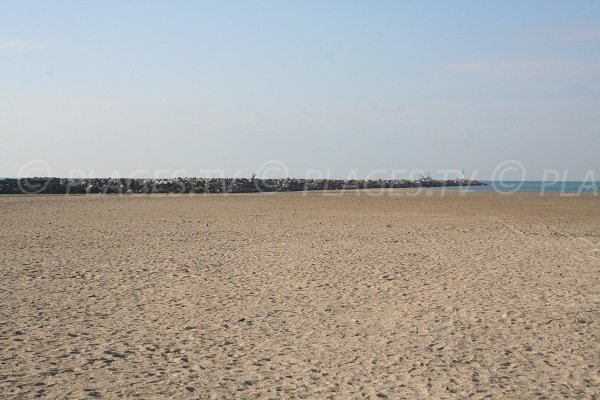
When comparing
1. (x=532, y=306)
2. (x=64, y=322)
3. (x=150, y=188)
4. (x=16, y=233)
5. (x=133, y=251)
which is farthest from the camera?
(x=150, y=188)

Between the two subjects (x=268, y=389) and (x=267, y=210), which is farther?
(x=267, y=210)

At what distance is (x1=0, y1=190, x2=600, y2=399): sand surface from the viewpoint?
6066 millimetres

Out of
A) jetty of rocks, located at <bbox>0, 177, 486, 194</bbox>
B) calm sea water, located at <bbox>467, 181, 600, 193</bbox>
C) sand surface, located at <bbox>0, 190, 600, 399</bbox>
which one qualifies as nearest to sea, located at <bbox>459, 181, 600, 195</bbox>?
calm sea water, located at <bbox>467, 181, 600, 193</bbox>

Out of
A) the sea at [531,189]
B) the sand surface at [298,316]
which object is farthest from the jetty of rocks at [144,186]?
the sand surface at [298,316]

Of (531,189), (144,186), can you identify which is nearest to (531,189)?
(531,189)

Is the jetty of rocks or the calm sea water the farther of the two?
the calm sea water

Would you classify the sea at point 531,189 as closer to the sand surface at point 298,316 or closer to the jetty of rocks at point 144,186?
the jetty of rocks at point 144,186

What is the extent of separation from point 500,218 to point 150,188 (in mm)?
26708

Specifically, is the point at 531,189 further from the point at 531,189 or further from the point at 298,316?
the point at 298,316

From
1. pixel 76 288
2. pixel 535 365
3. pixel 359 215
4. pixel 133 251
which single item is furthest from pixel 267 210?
pixel 535 365

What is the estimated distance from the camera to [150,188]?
44.5 metres

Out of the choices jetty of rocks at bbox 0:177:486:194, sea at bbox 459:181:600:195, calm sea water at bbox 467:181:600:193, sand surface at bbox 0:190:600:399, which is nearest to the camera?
sand surface at bbox 0:190:600:399

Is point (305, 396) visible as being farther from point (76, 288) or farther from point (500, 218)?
point (500, 218)

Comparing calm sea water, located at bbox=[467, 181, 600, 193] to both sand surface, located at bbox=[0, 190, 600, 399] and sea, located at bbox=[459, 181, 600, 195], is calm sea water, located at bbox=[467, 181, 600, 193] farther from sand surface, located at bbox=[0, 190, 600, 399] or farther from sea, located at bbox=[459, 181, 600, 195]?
sand surface, located at bbox=[0, 190, 600, 399]
